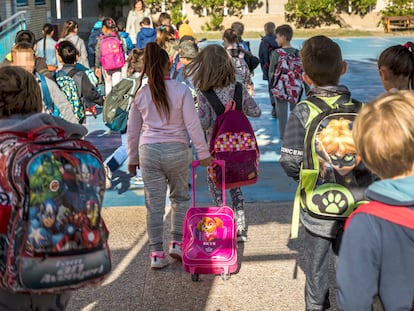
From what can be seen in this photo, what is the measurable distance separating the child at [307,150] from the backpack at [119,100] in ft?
11.7

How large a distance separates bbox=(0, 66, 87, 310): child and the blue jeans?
2.18 metres

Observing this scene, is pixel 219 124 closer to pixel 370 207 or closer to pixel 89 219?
pixel 89 219

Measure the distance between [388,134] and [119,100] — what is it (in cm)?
570

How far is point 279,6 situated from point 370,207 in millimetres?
40316

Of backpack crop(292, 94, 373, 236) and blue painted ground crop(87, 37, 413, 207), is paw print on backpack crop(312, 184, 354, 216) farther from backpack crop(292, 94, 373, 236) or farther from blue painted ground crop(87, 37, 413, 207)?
blue painted ground crop(87, 37, 413, 207)

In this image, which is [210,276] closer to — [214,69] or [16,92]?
[214,69]

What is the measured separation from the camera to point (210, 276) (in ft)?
19.8

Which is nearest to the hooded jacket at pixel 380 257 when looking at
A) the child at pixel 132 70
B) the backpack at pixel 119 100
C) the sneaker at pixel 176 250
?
the sneaker at pixel 176 250

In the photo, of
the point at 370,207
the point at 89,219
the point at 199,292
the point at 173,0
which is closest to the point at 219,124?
the point at 199,292

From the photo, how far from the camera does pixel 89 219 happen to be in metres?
3.35

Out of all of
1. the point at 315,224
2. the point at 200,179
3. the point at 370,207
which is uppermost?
the point at 370,207

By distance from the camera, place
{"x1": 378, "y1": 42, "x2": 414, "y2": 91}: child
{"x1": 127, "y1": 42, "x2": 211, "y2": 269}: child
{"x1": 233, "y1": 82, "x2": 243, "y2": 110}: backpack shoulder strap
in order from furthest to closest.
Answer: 1. {"x1": 233, "y1": 82, "x2": 243, "y2": 110}: backpack shoulder strap
2. {"x1": 127, "y1": 42, "x2": 211, "y2": 269}: child
3. {"x1": 378, "y1": 42, "x2": 414, "y2": 91}: child

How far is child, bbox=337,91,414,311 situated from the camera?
2.60m

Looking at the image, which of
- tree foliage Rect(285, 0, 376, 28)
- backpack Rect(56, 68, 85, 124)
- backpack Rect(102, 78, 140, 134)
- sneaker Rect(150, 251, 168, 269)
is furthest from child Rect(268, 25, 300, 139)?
tree foliage Rect(285, 0, 376, 28)
